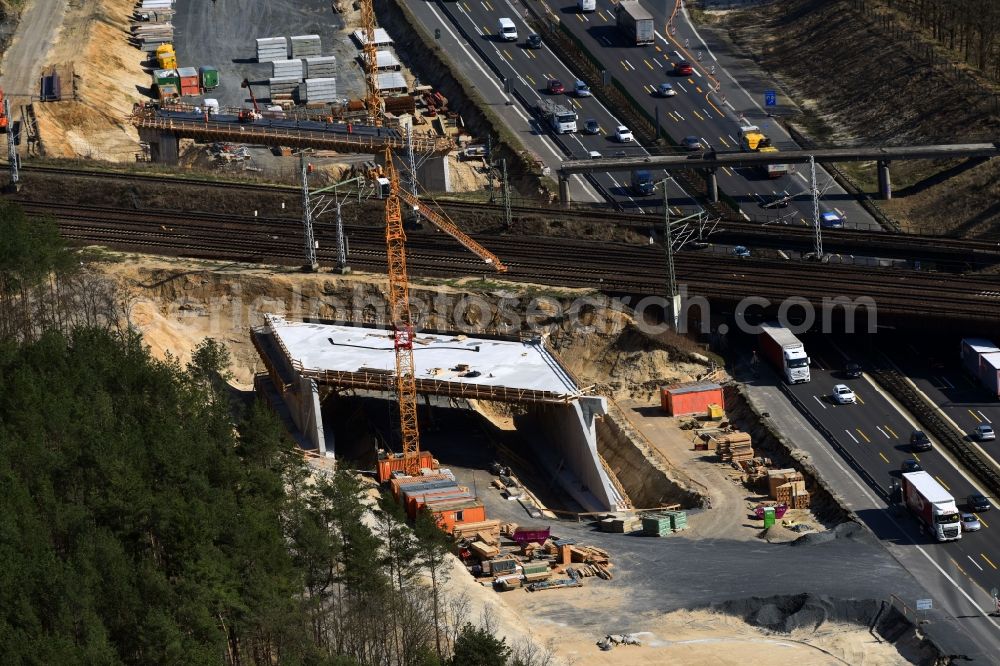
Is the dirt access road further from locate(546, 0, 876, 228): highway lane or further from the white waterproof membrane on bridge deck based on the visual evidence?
the white waterproof membrane on bridge deck

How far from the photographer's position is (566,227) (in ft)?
419

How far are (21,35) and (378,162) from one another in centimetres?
4129

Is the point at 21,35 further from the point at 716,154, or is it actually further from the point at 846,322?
the point at 846,322

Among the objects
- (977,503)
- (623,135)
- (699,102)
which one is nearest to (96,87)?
(623,135)

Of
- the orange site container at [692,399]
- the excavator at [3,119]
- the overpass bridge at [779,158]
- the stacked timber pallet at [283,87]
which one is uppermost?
the stacked timber pallet at [283,87]

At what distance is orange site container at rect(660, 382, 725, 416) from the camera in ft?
365

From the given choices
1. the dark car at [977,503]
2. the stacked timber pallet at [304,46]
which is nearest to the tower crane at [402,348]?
the dark car at [977,503]

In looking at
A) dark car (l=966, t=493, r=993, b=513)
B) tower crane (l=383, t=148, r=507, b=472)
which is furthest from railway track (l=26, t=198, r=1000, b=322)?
dark car (l=966, t=493, r=993, b=513)

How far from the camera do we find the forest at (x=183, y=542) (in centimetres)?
7500

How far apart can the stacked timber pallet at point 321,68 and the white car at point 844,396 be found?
68.3 metres

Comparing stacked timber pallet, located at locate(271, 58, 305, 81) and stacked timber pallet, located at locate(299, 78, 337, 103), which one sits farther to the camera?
stacked timber pallet, located at locate(271, 58, 305, 81)

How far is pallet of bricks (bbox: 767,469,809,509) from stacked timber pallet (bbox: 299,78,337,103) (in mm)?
70085

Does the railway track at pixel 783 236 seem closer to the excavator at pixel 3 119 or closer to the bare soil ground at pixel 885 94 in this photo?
the bare soil ground at pixel 885 94

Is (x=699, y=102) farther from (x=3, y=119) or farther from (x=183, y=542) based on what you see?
(x=183, y=542)
